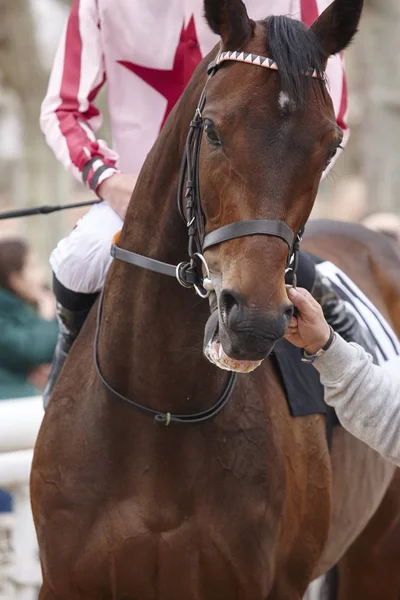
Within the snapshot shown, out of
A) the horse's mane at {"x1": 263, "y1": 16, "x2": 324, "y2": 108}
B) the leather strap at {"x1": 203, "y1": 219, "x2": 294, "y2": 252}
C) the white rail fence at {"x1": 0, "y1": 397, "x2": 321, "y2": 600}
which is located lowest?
the white rail fence at {"x1": 0, "y1": 397, "x2": 321, "y2": 600}

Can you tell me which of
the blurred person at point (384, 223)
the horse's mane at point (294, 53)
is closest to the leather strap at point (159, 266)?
the horse's mane at point (294, 53)

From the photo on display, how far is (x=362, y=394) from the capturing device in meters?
3.17

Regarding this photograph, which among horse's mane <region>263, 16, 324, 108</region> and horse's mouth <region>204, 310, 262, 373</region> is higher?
horse's mane <region>263, 16, 324, 108</region>

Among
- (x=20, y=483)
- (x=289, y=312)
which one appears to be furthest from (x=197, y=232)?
(x=20, y=483)

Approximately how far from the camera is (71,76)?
12.9ft

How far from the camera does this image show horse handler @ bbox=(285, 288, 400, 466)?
119 inches

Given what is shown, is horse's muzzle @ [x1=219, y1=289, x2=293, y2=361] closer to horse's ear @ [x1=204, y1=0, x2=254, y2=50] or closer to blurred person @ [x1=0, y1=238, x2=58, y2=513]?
horse's ear @ [x1=204, y1=0, x2=254, y2=50]

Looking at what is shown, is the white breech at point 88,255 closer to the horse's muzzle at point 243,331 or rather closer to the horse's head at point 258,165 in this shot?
the horse's head at point 258,165

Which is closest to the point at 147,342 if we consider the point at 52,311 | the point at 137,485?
the point at 137,485

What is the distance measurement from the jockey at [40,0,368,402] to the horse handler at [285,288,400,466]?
902mm

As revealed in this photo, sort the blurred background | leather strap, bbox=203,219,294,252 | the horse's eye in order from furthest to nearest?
the blurred background
the horse's eye
leather strap, bbox=203,219,294,252

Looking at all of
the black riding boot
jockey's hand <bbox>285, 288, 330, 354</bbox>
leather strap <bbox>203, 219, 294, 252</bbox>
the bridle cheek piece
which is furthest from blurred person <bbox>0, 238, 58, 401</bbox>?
leather strap <bbox>203, 219, 294, 252</bbox>

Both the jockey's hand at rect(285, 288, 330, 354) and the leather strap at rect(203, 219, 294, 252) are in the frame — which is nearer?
the leather strap at rect(203, 219, 294, 252)

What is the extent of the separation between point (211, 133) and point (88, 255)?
0.91 metres
